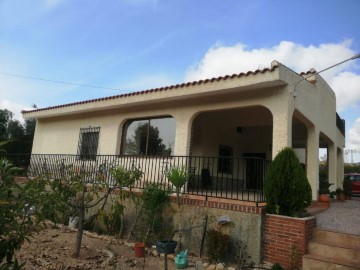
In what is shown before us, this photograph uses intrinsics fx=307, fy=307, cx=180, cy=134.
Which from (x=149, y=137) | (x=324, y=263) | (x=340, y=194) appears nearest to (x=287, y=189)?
(x=324, y=263)

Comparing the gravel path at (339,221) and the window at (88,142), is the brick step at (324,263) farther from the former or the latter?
the window at (88,142)

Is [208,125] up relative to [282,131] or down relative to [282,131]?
up

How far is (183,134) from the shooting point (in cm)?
906

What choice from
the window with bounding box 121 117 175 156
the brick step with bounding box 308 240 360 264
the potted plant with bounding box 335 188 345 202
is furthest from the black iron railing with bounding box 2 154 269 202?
the potted plant with bounding box 335 188 345 202

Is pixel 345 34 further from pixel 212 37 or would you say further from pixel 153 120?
pixel 153 120

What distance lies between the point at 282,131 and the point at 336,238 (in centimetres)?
255

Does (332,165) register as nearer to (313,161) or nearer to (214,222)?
(313,161)

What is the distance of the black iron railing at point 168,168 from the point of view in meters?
8.23

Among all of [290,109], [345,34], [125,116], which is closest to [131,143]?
[125,116]

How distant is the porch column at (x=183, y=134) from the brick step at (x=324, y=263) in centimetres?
437

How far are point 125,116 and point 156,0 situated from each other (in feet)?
13.0

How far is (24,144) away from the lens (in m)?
19.1

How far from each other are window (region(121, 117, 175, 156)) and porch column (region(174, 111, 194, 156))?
3.03 ft

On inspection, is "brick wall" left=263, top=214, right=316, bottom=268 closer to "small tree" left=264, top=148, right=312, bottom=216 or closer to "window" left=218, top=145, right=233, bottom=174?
"small tree" left=264, top=148, right=312, bottom=216
